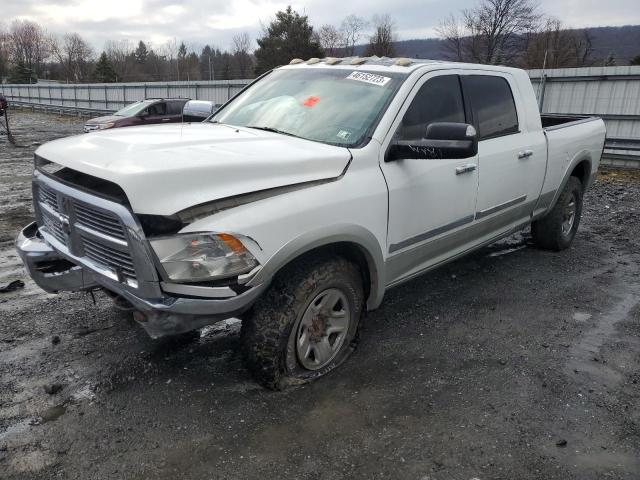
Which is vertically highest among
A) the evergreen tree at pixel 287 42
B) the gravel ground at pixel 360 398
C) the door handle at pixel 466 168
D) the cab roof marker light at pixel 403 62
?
the evergreen tree at pixel 287 42

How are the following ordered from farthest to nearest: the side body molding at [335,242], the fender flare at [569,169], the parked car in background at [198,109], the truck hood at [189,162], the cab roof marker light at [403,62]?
the fender flare at [569,169] < the parked car in background at [198,109] < the cab roof marker light at [403,62] < the side body molding at [335,242] < the truck hood at [189,162]

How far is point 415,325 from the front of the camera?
4.02m

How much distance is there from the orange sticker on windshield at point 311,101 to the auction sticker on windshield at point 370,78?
0.30 meters

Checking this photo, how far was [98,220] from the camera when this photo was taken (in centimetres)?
254

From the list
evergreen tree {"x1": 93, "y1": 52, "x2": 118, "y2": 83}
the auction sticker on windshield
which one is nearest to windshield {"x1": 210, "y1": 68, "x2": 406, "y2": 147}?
the auction sticker on windshield

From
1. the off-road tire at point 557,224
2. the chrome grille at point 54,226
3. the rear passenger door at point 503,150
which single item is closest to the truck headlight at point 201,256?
the chrome grille at point 54,226

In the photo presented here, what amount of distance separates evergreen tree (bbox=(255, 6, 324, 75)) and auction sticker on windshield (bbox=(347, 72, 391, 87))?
4332 centimetres

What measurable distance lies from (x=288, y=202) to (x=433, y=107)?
1540 mm

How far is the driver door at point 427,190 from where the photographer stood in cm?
328

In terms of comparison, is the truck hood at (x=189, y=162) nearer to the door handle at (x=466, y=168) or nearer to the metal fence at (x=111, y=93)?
the door handle at (x=466, y=168)

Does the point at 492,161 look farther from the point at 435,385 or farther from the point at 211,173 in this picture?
the point at 211,173

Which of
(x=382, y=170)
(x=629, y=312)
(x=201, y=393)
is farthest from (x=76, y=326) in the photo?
(x=629, y=312)

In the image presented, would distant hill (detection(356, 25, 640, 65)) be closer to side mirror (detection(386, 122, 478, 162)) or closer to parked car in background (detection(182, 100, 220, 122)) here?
parked car in background (detection(182, 100, 220, 122))

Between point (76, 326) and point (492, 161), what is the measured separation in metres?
3.43
